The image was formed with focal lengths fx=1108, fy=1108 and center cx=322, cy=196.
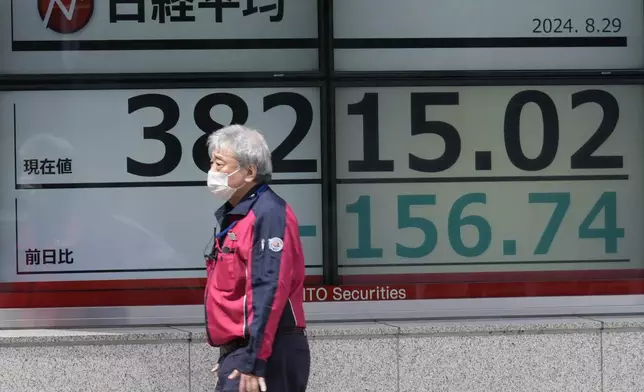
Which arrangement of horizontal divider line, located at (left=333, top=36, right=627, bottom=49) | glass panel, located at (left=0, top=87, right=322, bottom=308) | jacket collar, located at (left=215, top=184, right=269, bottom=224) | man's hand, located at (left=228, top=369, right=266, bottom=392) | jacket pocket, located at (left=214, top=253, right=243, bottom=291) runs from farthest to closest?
horizontal divider line, located at (left=333, top=36, right=627, bottom=49), glass panel, located at (left=0, top=87, right=322, bottom=308), jacket collar, located at (left=215, top=184, right=269, bottom=224), jacket pocket, located at (left=214, top=253, right=243, bottom=291), man's hand, located at (left=228, top=369, right=266, bottom=392)

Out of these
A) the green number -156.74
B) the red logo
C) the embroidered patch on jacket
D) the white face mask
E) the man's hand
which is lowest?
the man's hand

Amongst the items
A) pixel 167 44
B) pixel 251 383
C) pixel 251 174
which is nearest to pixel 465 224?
pixel 167 44

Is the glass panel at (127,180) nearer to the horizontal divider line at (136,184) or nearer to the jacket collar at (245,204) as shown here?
the horizontal divider line at (136,184)

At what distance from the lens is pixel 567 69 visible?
7504 millimetres

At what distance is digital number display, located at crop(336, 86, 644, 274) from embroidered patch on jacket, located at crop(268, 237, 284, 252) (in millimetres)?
2607

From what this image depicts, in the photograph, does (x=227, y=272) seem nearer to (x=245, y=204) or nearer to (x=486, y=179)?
(x=245, y=204)

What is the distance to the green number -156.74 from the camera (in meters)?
7.40

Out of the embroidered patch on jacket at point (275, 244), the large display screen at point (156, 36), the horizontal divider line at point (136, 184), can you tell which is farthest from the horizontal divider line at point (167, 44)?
the embroidered patch on jacket at point (275, 244)

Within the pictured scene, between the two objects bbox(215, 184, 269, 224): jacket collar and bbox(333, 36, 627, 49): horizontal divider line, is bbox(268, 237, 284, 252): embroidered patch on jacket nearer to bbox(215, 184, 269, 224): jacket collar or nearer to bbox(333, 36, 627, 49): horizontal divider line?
bbox(215, 184, 269, 224): jacket collar

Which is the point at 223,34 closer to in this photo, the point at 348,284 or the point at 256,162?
the point at 348,284

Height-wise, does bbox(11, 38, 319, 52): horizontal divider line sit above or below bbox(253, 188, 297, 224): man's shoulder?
above

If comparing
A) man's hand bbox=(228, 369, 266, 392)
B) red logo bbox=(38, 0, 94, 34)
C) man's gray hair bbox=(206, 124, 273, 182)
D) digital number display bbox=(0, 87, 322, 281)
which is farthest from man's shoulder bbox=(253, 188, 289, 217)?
red logo bbox=(38, 0, 94, 34)

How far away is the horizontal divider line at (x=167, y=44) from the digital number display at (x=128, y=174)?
29 cm

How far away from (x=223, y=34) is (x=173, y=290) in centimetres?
172
